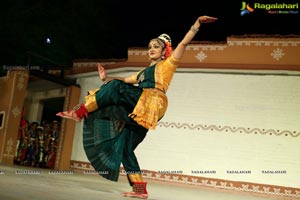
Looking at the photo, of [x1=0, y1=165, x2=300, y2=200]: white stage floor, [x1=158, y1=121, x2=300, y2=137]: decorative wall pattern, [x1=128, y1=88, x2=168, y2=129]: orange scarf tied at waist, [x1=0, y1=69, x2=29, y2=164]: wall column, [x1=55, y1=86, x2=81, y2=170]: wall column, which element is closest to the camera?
[x1=0, y1=165, x2=300, y2=200]: white stage floor

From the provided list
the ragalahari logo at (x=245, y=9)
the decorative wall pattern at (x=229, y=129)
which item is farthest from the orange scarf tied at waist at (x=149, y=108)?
the ragalahari logo at (x=245, y=9)

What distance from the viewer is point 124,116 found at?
3156mm

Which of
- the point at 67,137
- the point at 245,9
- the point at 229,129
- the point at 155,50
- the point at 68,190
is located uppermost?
the point at 245,9

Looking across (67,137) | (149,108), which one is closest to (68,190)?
(149,108)

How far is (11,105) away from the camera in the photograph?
7.87 m

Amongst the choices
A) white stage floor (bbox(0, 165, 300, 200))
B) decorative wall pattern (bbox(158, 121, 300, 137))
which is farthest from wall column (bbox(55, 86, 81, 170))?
decorative wall pattern (bbox(158, 121, 300, 137))

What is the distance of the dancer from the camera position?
3104 mm

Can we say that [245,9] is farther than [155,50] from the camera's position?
Yes

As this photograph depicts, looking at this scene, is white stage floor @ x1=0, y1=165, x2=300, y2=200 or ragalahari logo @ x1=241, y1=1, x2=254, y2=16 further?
ragalahari logo @ x1=241, y1=1, x2=254, y2=16

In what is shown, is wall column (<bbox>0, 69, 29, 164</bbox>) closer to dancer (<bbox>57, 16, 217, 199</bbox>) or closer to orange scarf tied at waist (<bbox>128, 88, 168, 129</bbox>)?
dancer (<bbox>57, 16, 217, 199</bbox>)

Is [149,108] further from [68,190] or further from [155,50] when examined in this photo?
[68,190]

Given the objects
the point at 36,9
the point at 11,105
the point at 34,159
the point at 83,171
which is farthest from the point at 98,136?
the point at 36,9

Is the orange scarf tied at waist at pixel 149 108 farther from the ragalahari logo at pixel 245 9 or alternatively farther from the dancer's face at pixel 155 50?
the ragalahari logo at pixel 245 9

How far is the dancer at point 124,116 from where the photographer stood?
3.10 metres
